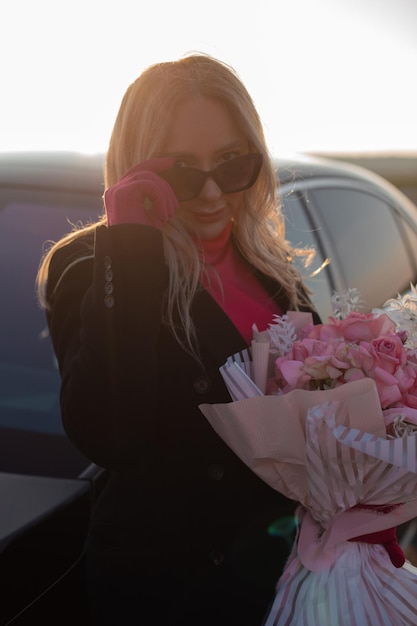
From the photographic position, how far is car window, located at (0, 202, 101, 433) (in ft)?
7.48

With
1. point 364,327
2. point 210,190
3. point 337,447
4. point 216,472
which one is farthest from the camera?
point 210,190

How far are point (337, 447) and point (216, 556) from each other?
0.54 m

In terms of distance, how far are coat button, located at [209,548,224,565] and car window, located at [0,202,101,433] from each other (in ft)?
1.88

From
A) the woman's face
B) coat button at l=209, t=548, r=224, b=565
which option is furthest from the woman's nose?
coat button at l=209, t=548, r=224, b=565

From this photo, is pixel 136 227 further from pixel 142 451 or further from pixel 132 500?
pixel 132 500

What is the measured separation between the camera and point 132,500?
1899mm

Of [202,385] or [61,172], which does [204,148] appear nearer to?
[202,385]

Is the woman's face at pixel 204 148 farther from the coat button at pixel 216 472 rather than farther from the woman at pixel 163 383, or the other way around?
the coat button at pixel 216 472

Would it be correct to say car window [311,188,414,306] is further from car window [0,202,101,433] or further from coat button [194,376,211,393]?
coat button [194,376,211,393]

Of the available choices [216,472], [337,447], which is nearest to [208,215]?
[216,472]

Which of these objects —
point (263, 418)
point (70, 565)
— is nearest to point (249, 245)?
point (263, 418)

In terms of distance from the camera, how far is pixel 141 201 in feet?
6.31

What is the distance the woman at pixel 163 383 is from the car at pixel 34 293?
0.46 feet

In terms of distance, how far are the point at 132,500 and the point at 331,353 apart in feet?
1.97
